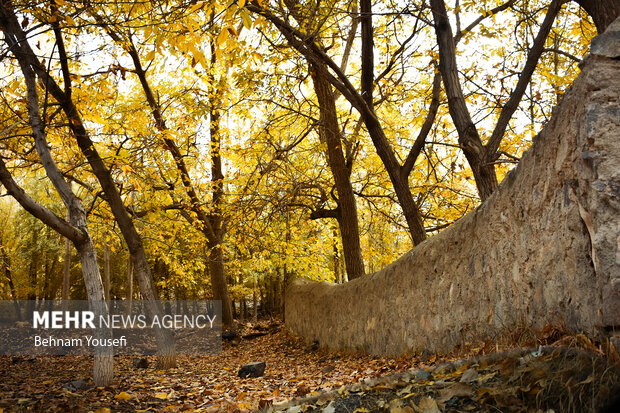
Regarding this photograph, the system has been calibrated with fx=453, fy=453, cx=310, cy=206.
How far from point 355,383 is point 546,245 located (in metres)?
1.95

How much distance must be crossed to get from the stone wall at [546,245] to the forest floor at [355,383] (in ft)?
0.76

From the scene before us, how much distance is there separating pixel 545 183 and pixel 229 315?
498 inches

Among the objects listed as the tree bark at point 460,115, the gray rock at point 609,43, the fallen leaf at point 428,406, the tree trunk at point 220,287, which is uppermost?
the tree bark at point 460,115

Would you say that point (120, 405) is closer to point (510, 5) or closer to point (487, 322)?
point (487, 322)

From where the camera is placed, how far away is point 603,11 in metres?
5.12

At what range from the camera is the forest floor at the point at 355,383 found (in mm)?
2107

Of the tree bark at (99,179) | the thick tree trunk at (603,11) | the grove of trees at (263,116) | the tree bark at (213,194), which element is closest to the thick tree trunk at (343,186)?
the grove of trees at (263,116)

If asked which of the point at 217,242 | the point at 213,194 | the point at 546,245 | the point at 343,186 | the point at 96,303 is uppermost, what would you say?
the point at 213,194

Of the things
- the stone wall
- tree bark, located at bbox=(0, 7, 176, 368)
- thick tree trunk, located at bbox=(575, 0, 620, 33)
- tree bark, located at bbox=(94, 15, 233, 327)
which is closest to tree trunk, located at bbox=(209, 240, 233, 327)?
tree bark, located at bbox=(94, 15, 233, 327)

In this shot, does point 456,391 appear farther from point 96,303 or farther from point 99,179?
point 99,179

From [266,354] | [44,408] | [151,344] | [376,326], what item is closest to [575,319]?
[376,326]

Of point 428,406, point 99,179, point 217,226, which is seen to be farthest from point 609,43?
point 217,226

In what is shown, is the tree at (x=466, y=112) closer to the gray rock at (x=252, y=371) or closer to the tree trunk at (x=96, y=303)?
the gray rock at (x=252, y=371)

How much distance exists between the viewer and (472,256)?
14.1 feet
